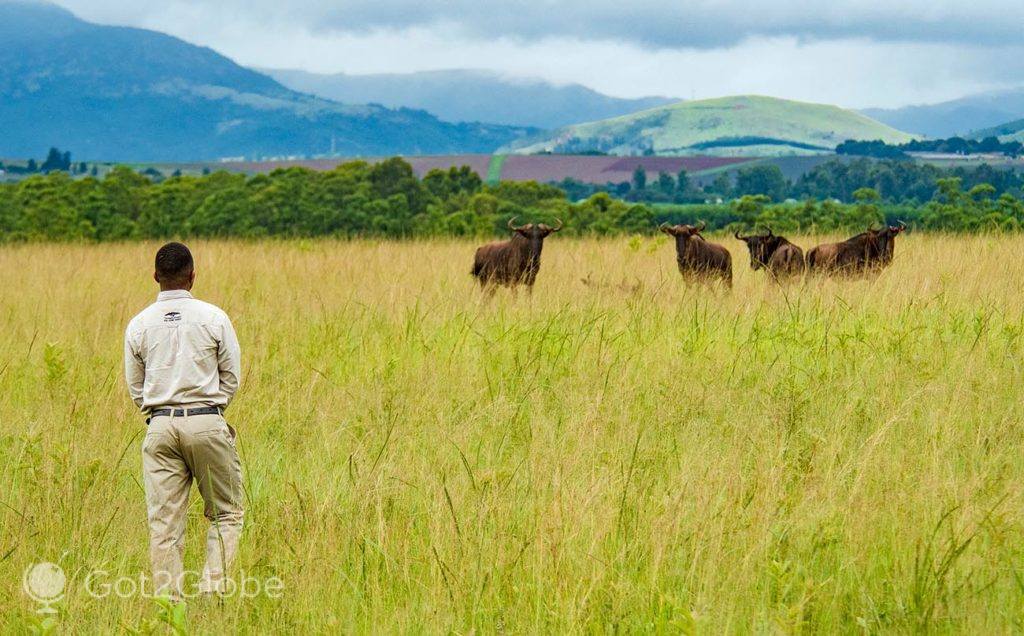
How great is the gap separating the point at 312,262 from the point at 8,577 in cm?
1147

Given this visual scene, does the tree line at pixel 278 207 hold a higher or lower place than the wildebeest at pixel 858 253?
lower

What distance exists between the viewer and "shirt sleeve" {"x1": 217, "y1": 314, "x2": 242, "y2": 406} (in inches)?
177

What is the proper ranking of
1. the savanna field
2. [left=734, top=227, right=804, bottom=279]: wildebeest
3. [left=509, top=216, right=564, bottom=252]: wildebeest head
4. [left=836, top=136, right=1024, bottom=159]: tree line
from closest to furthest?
the savanna field < [left=734, top=227, right=804, bottom=279]: wildebeest < [left=509, top=216, right=564, bottom=252]: wildebeest head < [left=836, top=136, right=1024, bottom=159]: tree line

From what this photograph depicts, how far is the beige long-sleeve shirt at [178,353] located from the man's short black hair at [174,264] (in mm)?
71

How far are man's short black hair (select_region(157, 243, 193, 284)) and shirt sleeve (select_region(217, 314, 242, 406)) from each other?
26 centimetres

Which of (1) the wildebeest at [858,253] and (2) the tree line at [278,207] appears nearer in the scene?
(1) the wildebeest at [858,253]

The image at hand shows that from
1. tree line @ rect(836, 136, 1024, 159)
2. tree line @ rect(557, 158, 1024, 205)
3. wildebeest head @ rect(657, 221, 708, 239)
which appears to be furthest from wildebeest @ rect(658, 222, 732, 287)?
tree line @ rect(836, 136, 1024, 159)

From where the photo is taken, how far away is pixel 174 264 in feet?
14.6

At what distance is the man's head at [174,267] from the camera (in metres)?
4.45

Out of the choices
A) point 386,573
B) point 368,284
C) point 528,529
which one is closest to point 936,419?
point 528,529

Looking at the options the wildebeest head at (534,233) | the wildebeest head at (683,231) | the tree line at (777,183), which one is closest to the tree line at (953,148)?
the tree line at (777,183)

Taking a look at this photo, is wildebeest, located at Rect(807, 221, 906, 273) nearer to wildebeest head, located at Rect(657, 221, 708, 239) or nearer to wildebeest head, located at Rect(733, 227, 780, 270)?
wildebeest head, located at Rect(733, 227, 780, 270)

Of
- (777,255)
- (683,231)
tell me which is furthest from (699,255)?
(777,255)

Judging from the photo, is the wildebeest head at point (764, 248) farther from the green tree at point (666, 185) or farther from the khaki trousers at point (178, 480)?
the green tree at point (666, 185)
